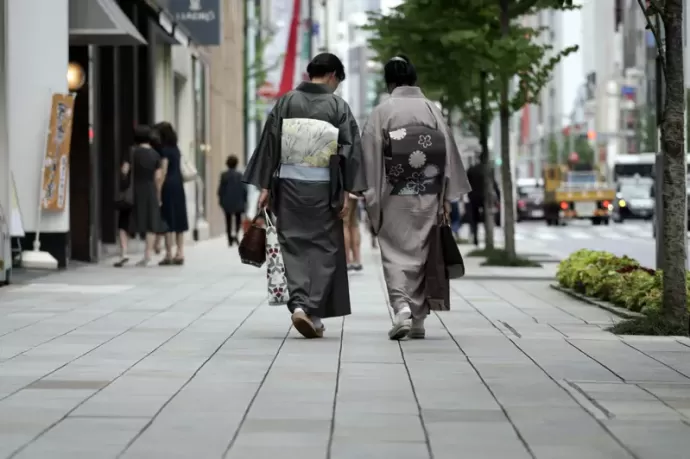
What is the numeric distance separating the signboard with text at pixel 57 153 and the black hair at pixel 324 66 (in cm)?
797

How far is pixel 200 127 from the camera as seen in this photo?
36.8 m

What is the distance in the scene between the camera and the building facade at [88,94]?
1853 cm

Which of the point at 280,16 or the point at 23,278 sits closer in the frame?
the point at 23,278

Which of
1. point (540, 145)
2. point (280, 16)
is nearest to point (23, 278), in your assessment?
point (280, 16)

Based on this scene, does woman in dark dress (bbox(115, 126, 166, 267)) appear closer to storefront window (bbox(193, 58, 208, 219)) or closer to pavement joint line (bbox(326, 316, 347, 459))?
pavement joint line (bbox(326, 316, 347, 459))

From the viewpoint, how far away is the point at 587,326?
1175 centimetres

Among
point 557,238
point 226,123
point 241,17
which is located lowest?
point 557,238

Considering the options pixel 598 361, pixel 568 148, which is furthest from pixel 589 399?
pixel 568 148

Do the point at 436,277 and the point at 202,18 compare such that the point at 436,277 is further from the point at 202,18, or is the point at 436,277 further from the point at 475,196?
the point at 202,18

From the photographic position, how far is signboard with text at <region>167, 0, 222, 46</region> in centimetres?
3030

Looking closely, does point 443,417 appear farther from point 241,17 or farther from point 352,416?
point 241,17

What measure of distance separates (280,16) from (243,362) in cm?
7234

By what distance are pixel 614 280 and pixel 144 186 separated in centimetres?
840

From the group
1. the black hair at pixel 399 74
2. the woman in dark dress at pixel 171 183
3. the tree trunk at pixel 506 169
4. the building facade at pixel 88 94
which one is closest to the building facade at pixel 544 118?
the building facade at pixel 88 94
